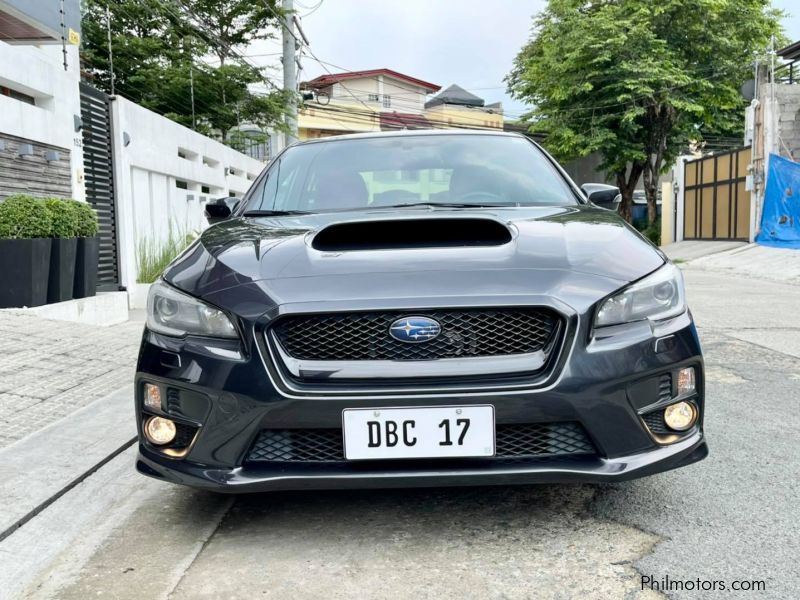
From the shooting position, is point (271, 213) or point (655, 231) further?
point (655, 231)

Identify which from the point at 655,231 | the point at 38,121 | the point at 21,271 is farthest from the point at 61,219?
the point at 655,231

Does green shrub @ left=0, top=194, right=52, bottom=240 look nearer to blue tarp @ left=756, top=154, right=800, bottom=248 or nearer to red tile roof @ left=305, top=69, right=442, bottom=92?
blue tarp @ left=756, top=154, right=800, bottom=248

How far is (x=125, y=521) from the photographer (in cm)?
267

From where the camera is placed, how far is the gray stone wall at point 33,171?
7771 millimetres

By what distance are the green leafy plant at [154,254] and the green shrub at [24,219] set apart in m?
3.22

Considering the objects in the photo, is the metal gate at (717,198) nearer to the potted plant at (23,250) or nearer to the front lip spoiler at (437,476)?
the potted plant at (23,250)

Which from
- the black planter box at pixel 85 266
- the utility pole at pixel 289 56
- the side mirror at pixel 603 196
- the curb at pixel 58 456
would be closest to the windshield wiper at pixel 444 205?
the side mirror at pixel 603 196

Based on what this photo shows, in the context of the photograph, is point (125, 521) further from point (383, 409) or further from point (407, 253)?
→ point (407, 253)

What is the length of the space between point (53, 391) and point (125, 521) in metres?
2.11

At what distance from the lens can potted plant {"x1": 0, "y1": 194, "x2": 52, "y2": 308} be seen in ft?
20.9

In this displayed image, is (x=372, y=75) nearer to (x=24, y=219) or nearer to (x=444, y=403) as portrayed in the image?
(x=24, y=219)

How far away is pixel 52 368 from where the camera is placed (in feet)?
16.5

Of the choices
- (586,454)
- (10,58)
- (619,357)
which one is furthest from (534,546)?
(10,58)

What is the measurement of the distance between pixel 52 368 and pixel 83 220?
285 centimetres
